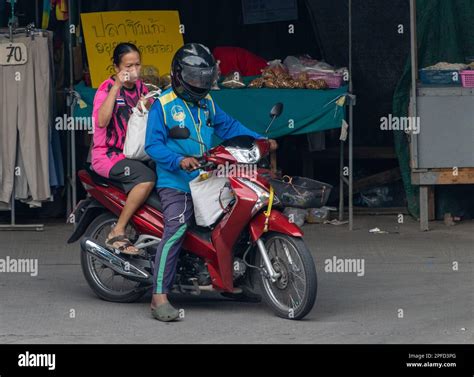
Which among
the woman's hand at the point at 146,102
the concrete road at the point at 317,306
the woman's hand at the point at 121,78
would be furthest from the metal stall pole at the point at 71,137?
the woman's hand at the point at 146,102

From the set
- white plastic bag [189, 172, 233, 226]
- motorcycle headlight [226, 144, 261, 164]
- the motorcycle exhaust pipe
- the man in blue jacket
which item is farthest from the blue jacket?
the motorcycle exhaust pipe

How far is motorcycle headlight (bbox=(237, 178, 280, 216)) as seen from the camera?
303 inches

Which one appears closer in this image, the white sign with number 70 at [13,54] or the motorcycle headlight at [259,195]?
the motorcycle headlight at [259,195]

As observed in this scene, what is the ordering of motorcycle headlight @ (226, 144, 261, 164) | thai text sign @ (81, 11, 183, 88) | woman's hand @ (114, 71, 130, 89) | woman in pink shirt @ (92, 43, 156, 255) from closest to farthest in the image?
1. motorcycle headlight @ (226, 144, 261, 164)
2. woman in pink shirt @ (92, 43, 156, 255)
3. woman's hand @ (114, 71, 130, 89)
4. thai text sign @ (81, 11, 183, 88)

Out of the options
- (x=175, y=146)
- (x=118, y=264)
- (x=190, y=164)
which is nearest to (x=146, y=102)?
(x=175, y=146)

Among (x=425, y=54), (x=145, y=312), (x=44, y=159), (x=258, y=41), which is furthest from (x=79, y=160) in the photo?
(x=145, y=312)

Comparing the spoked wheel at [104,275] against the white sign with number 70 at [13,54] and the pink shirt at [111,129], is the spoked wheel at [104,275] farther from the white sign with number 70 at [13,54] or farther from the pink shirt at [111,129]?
the white sign with number 70 at [13,54]

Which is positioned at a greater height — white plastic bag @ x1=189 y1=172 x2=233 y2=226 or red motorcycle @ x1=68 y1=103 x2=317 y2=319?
white plastic bag @ x1=189 y1=172 x2=233 y2=226

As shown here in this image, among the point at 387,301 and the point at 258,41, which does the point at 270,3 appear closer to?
the point at 258,41

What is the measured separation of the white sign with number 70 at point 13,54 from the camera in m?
11.1

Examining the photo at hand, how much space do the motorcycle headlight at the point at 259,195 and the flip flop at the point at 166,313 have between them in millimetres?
Result: 819

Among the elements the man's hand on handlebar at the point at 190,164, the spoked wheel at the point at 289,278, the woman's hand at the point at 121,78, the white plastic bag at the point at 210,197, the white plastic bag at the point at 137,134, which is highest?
the woman's hand at the point at 121,78

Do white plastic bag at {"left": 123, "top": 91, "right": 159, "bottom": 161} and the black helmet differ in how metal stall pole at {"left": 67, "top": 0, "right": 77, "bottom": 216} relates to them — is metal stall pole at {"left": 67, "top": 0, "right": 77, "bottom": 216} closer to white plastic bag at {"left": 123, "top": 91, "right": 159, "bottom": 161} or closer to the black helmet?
white plastic bag at {"left": 123, "top": 91, "right": 159, "bottom": 161}

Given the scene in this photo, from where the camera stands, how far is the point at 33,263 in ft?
32.9
